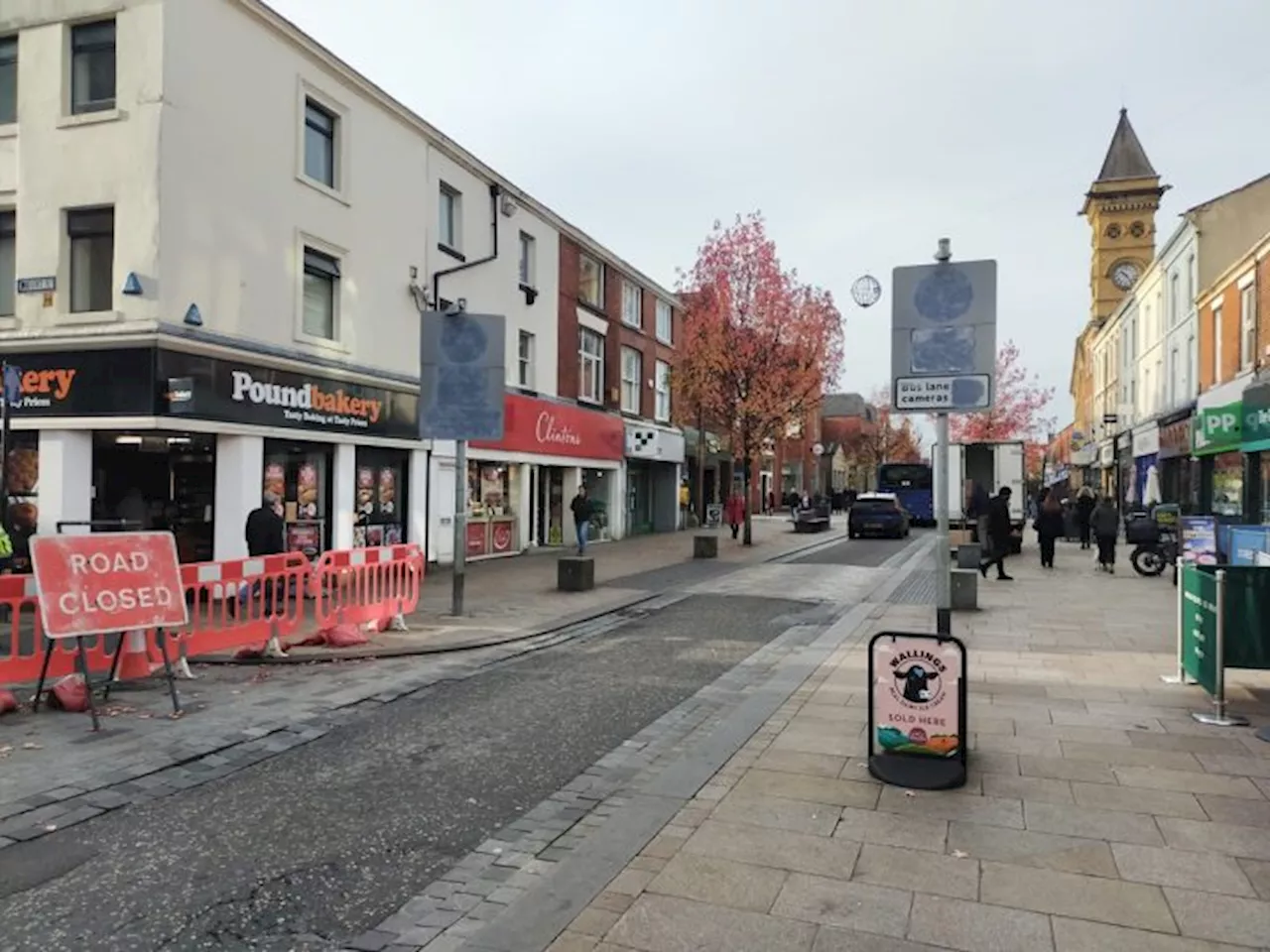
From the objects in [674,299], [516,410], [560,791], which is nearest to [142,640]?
[560,791]

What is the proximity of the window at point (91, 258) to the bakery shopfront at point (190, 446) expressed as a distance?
0.92m

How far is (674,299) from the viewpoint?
33062 mm

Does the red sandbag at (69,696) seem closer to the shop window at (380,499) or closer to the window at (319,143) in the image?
the shop window at (380,499)

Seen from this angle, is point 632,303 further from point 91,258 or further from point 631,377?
point 91,258

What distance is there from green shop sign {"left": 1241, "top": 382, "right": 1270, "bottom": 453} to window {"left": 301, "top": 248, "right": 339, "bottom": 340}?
1848 centimetres

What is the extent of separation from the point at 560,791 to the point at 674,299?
96.1ft

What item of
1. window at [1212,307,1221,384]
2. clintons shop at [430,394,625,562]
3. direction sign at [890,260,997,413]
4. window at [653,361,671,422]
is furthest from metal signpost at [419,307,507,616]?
window at [1212,307,1221,384]

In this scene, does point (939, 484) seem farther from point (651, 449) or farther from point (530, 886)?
point (651, 449)

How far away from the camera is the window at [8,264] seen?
510 inches

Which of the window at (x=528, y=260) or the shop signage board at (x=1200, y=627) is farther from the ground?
the window at (x=528, y=260)

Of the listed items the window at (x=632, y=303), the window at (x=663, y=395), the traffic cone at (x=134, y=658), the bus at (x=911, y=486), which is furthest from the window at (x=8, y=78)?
the bus at (x=911, y=486)

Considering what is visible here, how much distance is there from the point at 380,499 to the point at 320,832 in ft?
41.2

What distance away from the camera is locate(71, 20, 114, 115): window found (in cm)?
1243

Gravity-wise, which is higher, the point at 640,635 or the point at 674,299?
the point at 674,299
